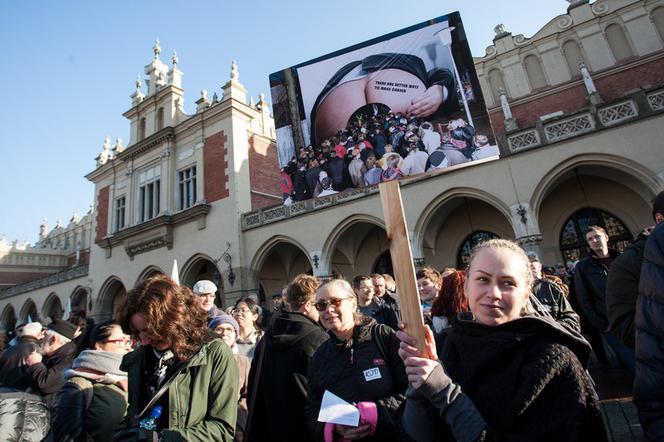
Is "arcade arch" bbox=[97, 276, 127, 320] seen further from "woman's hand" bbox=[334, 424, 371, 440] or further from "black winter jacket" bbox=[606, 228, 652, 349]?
"black winter jacket" bbox=[606, 228, 652, 349]

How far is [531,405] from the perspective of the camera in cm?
115

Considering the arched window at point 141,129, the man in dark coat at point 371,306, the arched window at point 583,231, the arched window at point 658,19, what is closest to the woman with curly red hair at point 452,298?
the man in dark coat at point 371,306

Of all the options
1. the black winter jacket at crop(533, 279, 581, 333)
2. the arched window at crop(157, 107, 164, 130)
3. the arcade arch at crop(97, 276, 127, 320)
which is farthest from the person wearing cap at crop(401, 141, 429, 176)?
the arcade arch at crop(97, 276, 127, 320)

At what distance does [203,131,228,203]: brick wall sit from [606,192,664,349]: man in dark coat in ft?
44.6

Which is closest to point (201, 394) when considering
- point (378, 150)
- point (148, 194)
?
point (378, 150)

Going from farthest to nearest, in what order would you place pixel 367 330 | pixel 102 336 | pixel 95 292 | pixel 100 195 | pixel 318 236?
pixel 100 195, pixel 95 292, pixel 318 236, pixel 102 336, pixel 367 330

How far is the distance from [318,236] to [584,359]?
10.7 metres

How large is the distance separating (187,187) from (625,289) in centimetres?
1642

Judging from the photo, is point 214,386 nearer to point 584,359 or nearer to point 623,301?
point 584,359

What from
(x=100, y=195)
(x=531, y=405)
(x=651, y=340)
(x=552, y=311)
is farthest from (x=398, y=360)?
(x=100, y=195)

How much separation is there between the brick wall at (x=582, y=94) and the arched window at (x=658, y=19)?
3.48 feet

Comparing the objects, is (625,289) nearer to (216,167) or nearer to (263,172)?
(216,167)

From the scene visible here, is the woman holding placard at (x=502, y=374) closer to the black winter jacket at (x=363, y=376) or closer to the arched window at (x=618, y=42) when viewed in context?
the black winter jacket at (x=363, y=376)

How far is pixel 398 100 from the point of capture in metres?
3.72
